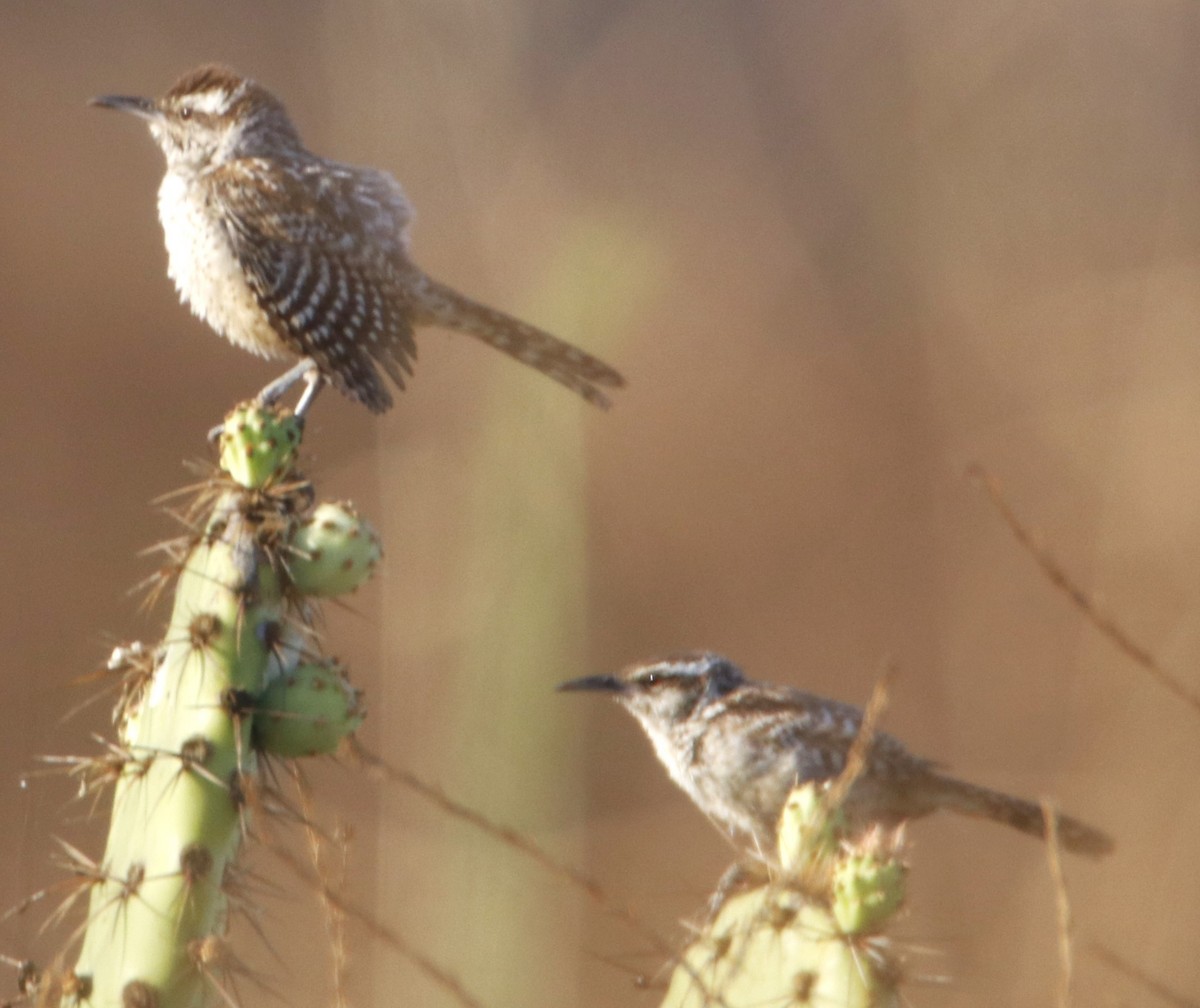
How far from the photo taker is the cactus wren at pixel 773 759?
4.14 meters

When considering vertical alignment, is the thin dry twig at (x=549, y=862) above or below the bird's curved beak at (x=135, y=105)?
below

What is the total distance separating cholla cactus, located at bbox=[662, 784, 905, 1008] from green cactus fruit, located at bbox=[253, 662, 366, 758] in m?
0.58

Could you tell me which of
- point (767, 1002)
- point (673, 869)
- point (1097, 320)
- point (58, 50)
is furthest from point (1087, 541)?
point (767, 1002)

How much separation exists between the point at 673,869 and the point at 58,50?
582 centimetres

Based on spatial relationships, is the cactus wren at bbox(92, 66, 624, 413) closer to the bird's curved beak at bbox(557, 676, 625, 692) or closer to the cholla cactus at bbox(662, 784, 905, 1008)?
the bird's curved beak at bbox(557, 676, 625, 692)

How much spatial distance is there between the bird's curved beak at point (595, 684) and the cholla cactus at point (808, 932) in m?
1.71

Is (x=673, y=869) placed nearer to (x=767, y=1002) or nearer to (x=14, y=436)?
(x=14, y=436)

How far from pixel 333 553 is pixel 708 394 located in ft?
23.6

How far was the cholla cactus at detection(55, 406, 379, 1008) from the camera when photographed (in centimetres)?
223

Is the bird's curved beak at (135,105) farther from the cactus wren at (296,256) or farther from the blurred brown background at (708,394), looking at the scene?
the blurred brown background at (708,394)

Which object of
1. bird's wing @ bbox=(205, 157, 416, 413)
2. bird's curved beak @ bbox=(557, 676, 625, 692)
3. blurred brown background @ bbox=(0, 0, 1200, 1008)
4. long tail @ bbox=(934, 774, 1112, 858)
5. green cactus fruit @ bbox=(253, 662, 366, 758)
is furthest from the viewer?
blurred brown background @ bbox=(0, 0, 1200, 1008)

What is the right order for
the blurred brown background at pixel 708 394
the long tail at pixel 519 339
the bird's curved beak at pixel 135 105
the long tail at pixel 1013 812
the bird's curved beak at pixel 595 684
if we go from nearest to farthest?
the long tail at pixel 1013 812 → the bird's curved beak at pixel 595 684 → the long tail at pixel 519 339 → the bird's curved beak at pixel 135 105 → the blurred brown background at pixel 708 394

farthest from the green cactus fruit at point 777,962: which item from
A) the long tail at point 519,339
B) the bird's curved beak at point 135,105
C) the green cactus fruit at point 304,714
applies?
the bird's curved beak at point 135,105

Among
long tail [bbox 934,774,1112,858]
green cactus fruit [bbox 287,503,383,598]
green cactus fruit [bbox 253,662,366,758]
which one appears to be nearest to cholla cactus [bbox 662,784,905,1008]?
green cactus fruit [bbox 253,662,366,758]
